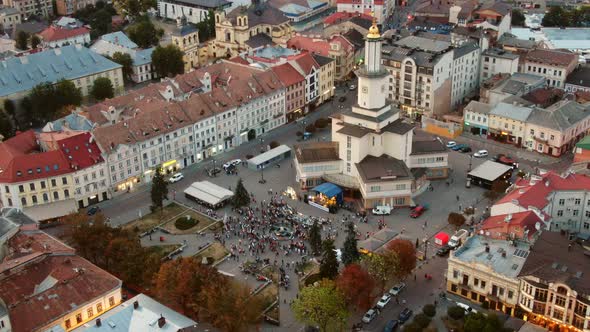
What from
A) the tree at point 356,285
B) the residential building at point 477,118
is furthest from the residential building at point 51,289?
the residential building at point 477,118

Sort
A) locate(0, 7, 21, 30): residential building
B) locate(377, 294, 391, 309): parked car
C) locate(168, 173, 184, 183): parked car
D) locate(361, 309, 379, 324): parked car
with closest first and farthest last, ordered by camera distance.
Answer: locate(361, 309, 379, 324): parked car, locate(377, 294, 391, 309): parked car, locate(168, 173, 184, 183): parked car, locate(0, 7, 21, 30): residential building

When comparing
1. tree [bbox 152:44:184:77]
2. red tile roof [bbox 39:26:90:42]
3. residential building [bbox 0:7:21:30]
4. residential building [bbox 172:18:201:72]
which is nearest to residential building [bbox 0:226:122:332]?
tree [bbox 152:44:184:77]

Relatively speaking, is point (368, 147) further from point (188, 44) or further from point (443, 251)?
point (188, 44)

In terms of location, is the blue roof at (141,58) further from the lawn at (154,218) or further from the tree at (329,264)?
the tree at (329,264)

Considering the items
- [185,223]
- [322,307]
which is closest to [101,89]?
[185,223]

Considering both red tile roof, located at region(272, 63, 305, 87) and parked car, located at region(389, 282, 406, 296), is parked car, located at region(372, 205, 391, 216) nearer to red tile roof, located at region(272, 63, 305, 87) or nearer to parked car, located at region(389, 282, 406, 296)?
parked car, located at region(389, 282, 406, 296)
